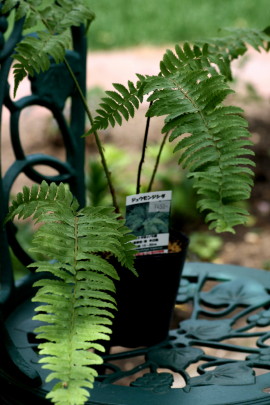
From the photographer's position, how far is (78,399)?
992 millimetres

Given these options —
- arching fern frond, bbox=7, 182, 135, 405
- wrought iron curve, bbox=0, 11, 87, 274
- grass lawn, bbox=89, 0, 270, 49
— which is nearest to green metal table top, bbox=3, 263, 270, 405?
arching fern frond, bbox=7, 182, 135, 405

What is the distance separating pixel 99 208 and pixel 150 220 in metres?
0.22

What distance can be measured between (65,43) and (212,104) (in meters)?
0.36

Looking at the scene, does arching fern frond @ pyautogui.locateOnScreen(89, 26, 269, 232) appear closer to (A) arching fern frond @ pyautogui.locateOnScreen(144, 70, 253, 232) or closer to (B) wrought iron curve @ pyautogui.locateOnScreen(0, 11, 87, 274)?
(A) arching fern frond @ pyautogui.locateOnScreen(144, 70, 253, 232)

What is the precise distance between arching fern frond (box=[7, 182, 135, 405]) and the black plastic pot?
0.21 m

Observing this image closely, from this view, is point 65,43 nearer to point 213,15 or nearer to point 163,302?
point 163,302

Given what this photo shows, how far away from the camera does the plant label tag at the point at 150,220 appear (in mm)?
1511

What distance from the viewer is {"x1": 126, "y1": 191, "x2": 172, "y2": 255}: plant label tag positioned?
151cm

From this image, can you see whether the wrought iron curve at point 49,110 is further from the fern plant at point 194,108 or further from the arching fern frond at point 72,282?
the arching fern frond at point 72,282

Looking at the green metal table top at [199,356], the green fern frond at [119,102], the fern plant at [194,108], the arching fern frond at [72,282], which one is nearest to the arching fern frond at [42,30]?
the fern plant at [194,108]

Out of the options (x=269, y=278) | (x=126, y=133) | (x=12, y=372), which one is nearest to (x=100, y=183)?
(x=269, y=278)

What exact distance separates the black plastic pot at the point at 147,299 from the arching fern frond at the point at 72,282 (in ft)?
0.68

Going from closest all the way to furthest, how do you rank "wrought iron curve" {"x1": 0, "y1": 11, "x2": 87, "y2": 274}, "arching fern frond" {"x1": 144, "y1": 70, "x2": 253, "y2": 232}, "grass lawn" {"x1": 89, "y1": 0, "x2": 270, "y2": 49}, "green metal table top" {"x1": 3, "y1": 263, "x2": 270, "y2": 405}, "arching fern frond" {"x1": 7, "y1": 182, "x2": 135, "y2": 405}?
"arching fern frond" {"x1": 7, "y1": 182, "x2": 135, "y2": 405} < "arching fern frond" {"x1": 144, "y1": 70, "x2": 253, "y2": 232} < "green metal table top" {"x1": 3, "y1": 263, "x2": 270, "y2": 405} < "wrought iron curve" {"x1": 0, "y1": 11, "x2": 87, "y2": 274} < "grass lawn" {"x1": 89, "y1": 0, "x2": 270, "y2": 49}

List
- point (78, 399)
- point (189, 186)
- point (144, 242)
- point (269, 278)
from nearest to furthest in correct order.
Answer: point (78, 399)
point (144, 242)
point (269, 278)
point (189, 186)
